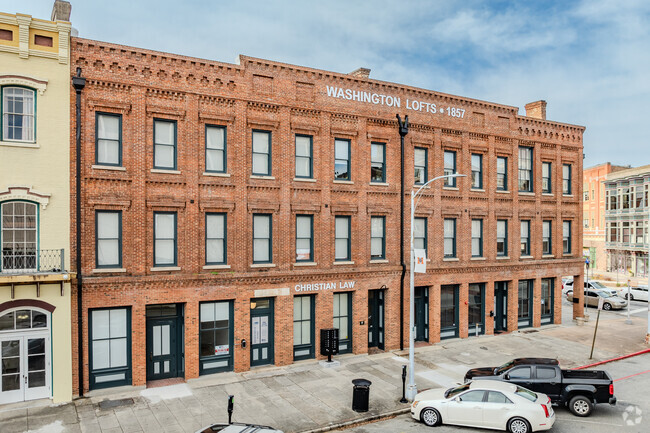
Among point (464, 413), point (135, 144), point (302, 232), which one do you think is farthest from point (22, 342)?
point (464, 413)

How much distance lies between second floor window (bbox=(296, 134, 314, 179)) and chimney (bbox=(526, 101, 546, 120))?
17.3 metres

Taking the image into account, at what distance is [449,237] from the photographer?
26.2 m

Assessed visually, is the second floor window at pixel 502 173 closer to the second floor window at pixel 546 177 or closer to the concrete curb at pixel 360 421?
the second floor window at pixel 546 177

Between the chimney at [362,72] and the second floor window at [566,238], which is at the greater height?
the chimney at [362,72]

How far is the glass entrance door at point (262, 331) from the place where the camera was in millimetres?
20750

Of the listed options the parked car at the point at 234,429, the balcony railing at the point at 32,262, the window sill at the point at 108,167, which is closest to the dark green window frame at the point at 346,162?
the window sill at the point at 108,167

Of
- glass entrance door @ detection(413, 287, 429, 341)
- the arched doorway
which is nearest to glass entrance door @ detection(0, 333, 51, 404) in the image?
the arched doorway

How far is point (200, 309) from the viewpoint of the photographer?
19688 mm

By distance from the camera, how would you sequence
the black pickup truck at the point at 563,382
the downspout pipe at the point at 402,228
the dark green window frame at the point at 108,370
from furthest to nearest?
the downspout pipe at the point at 402,228 < the dark green window frame at the point at 108,370 < the black pickup truck at the point at 563,382

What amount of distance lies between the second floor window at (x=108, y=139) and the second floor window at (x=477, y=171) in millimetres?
18917

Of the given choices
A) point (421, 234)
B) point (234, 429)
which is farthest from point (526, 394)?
point (421, 234)

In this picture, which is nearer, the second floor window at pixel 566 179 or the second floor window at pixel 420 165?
the second floor window at pixel 420 165

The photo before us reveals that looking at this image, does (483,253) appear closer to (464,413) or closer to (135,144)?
(464,413)

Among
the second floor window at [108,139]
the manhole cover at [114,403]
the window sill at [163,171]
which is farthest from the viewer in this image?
the window sill at [163,171]
